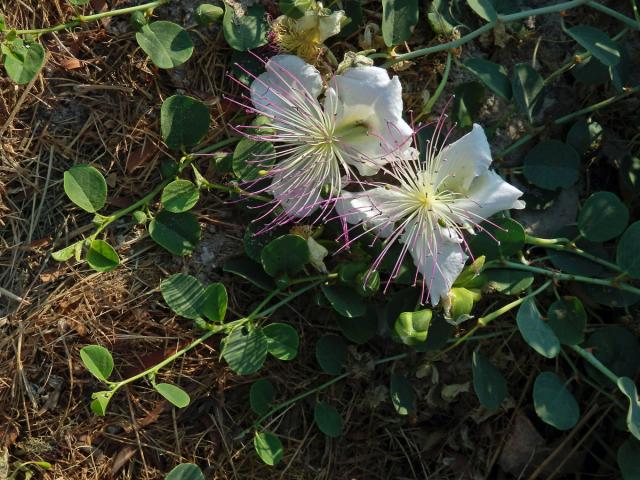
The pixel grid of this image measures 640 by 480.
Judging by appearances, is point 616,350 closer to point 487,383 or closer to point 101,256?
point 487,383

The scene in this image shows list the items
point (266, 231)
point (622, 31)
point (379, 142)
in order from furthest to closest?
point (622, 31) → point (266, 231) → point (379, 142)

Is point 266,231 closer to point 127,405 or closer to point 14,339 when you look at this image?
point 127,405

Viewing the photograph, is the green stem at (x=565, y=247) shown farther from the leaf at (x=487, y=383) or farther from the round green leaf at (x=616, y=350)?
the leaf at (x=487, y=383)

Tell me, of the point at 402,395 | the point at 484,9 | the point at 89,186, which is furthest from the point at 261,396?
the point at 484,9

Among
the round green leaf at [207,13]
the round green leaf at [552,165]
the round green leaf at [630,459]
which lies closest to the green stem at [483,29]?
the round green leaf at [552,165]

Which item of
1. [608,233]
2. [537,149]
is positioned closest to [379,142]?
[537,149]

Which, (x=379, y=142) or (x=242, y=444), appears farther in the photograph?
(x=242, y=444)

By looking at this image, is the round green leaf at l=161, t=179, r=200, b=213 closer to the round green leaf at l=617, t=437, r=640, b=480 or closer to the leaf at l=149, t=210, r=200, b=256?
the leaf at l=149, t=210, r=200, b=256
